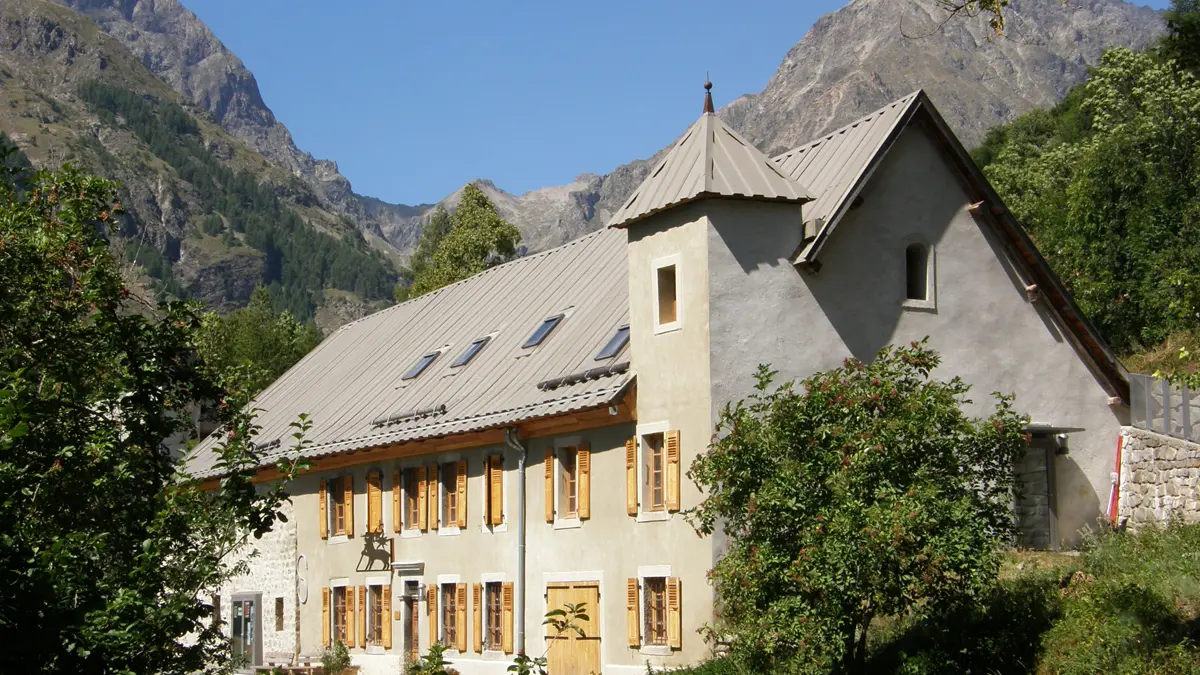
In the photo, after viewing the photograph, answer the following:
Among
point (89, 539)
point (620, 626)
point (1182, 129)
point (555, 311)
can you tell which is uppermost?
point (1182, 129)

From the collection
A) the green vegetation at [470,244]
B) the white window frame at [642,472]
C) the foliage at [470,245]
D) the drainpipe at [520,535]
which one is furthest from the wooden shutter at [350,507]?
the foliage at [470,245]

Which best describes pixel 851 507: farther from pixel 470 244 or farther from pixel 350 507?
pixel 470 244

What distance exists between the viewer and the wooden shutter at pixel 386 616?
34.3m

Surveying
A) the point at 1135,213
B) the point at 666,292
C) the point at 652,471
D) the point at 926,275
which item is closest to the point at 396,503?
the point at 652,471

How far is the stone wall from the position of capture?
2647 cm

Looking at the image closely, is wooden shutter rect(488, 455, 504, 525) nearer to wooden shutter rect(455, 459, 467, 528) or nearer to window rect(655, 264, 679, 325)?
wooden shutter rect(455, 459, 467, 528)

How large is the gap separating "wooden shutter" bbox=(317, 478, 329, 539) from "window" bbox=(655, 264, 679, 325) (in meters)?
13.6

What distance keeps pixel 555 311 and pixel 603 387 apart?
272 inches

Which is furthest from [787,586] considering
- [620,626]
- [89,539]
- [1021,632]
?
[89,539]

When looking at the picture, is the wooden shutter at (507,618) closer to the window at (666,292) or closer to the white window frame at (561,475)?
the white window frame at (561,475)

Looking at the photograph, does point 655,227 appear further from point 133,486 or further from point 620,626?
point 133,486

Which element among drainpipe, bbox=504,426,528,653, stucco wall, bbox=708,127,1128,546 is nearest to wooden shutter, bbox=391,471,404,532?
drainpipe, bbox=504,426,528,653

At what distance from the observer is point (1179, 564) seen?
2098 cm

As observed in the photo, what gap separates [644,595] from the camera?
26.3 meters
